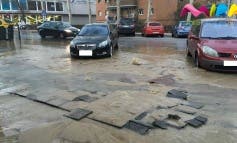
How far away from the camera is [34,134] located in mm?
5355

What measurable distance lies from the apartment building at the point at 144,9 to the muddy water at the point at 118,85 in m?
34.1

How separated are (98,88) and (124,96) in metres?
1.13

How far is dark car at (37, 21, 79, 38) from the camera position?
27.2 m

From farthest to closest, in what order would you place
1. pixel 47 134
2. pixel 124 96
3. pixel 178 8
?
1. pixel 178 8
2. pixel 124 96
3. pixel 47 134

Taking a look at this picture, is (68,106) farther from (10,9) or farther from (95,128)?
(10,9)

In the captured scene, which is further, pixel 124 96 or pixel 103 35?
pixel 103 35

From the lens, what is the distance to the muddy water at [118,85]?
5219 millimetres

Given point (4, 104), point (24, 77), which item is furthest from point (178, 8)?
point (4, 104)

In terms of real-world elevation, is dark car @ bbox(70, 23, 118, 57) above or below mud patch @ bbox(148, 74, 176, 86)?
above

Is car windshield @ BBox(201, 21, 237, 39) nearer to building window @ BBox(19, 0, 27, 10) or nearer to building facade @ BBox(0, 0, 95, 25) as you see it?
building facade @ BBox(0, 0, 95, 25)

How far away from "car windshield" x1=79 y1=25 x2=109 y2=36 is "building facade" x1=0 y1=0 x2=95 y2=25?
138 ft

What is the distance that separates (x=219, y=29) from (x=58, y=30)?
1851 centimetres

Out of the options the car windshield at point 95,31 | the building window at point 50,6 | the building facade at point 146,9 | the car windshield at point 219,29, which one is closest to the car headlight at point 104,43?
the car windshield at point 95,31

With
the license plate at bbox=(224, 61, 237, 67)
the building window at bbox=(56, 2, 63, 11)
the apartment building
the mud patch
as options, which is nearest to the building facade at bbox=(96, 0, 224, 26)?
the apartment building
